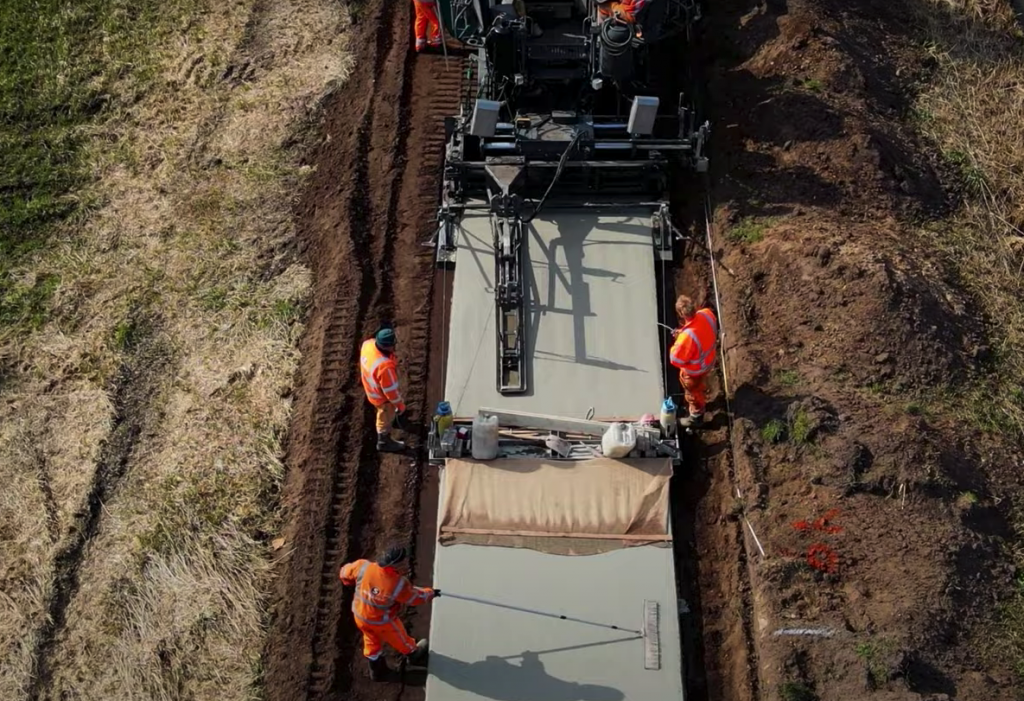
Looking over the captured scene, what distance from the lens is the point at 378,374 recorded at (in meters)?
9.65

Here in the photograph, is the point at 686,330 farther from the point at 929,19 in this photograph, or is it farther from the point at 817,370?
the point at 929,19

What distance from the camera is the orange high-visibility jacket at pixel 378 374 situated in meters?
9.63

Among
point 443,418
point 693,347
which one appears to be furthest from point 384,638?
point 693,347

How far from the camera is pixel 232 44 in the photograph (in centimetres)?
1454

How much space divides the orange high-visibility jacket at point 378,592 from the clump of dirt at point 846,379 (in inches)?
114

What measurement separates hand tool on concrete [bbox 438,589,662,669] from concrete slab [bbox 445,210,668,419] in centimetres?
203

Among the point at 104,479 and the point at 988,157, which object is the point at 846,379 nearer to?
the point at 988,157

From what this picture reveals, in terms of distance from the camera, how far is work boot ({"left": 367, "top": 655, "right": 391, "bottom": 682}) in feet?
29.1

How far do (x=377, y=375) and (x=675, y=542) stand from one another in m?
3.29

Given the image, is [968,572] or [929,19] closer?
[968,572]

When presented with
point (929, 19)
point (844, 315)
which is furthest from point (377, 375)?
point (929, 19)

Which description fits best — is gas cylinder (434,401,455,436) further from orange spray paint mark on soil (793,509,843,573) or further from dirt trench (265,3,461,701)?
orange spray paint mark on soil (793,509,843,573)

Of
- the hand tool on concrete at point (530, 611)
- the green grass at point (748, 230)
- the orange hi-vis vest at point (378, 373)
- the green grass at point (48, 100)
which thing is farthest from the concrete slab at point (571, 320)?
the green grass at point (48, 100)

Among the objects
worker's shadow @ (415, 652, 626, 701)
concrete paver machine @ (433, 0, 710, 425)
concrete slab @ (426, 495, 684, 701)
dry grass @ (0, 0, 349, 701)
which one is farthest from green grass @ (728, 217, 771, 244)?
worker's shadow @ (415, 652, 626, 701)
